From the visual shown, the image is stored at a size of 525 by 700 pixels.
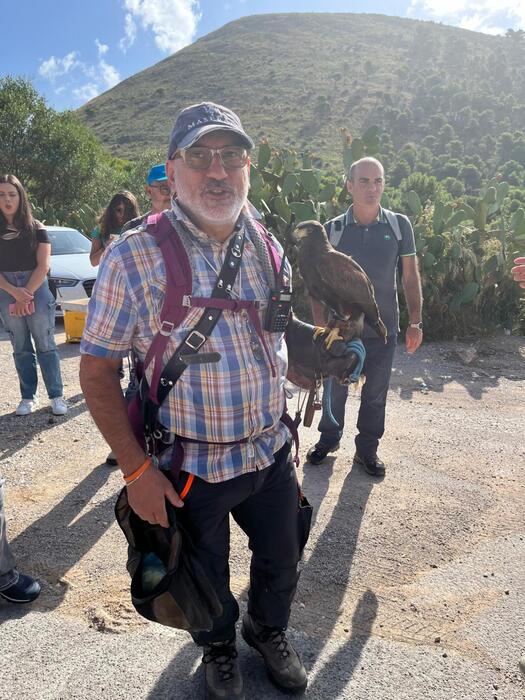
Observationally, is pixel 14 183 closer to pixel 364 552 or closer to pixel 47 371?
pixel 47 371

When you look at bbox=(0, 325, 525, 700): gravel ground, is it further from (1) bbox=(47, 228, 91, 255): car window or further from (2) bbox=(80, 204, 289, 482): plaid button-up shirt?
(1) bbox=(47, 228, 91, 255): car window

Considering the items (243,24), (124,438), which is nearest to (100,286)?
(124,438)

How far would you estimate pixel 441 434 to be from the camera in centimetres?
438

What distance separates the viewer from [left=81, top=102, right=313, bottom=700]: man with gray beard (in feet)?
5.13

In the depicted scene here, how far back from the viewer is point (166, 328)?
5.08 feet

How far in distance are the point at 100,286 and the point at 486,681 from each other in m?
2.11

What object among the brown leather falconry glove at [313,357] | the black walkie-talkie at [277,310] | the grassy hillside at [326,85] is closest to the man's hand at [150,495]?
the black walkie-talkie at [277,310]

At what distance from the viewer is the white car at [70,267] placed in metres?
8.13

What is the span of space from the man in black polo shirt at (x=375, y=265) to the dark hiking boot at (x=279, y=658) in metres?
1.75

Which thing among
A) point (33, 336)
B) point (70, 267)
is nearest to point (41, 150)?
point (70, 267)

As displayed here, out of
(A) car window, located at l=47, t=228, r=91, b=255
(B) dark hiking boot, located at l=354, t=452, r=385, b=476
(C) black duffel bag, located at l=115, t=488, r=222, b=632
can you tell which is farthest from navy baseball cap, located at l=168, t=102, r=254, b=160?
(A) car window, located at l=47, t=228, r=91, b=255

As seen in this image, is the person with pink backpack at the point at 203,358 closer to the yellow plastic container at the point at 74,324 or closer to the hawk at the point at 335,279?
the hawk at the point at 335,279

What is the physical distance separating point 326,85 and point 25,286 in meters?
83.9

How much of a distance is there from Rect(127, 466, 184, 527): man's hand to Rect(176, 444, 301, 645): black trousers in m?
0.08
